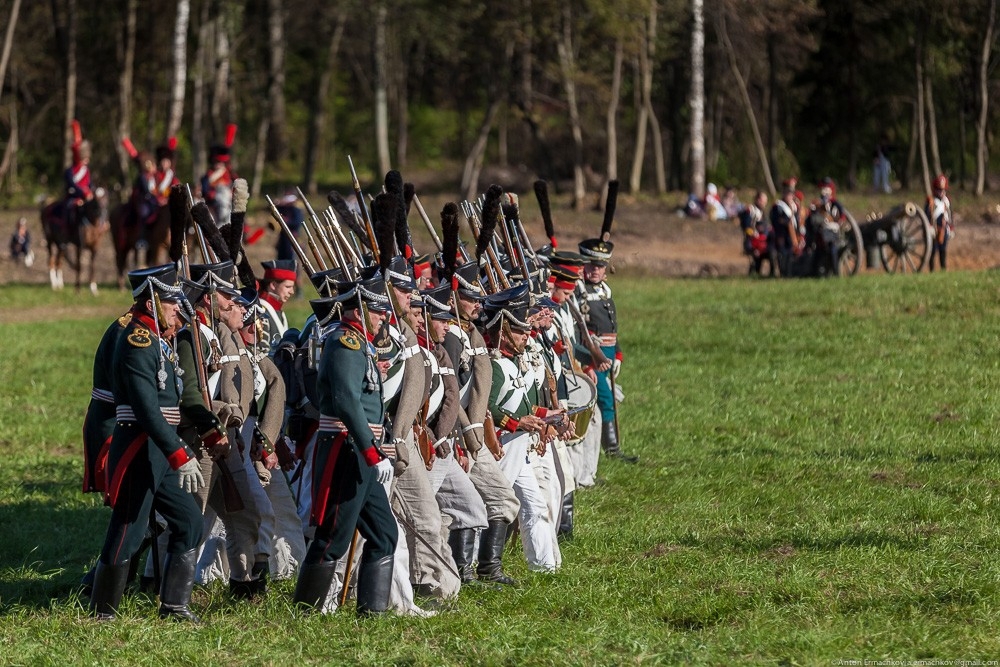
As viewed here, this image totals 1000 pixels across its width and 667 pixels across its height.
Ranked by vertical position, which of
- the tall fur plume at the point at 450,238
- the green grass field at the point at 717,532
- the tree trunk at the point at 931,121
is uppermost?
the tree trunk at the point at 931,121

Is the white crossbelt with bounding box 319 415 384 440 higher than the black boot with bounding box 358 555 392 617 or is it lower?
higher

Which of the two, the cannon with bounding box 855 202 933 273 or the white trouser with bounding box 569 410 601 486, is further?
the cannon with bounding box 855 202 933 273

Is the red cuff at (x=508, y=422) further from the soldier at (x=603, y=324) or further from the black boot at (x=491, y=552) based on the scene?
the soldier at (x=603, y=324)

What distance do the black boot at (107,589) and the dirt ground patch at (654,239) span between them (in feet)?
71.2

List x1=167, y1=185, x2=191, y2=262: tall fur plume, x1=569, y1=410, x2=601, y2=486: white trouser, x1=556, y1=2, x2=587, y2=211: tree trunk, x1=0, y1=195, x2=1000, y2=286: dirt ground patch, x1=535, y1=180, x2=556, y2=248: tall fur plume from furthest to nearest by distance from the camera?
x1=556, y1=2, x2=587, y2=211: tree trunk → x1=0, y1=195, x2=1000, y2=286: dirt ground patch → x1=535, y1=180, x2=556, y2=248: tall fur plume → x1=569, y1=410, x2=601, y2=486: white trouser → x1=167, y1=185, x2=191, y2=262: tall fur plume

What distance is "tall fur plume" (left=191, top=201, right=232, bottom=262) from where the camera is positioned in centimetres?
870

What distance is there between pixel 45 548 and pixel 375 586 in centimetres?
306

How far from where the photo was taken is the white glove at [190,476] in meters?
7.74

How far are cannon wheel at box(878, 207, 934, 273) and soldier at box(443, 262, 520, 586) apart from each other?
19033mm

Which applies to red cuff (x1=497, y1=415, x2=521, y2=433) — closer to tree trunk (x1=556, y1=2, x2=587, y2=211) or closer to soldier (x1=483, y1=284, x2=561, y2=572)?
soldier (x1=483, y1=284, x2=561, y2=572)

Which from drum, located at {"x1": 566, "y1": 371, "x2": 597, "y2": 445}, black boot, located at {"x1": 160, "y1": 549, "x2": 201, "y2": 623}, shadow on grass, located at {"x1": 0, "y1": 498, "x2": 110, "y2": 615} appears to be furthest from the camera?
drum, located at {"x1": 566, "y1": 371, "x2": 597, "y2": 445}

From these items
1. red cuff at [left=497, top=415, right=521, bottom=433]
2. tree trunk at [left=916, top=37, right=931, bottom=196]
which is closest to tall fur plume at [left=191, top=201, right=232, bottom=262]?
red cuff at [left=497, top=415, right=521, bottom=433]

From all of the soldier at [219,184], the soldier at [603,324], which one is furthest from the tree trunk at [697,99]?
the soldier at [603,324]

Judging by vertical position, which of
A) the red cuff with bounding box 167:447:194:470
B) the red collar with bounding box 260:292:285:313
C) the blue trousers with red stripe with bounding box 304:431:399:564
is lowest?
the blue trousers with red stripe with bounding box 304:431:399:564
